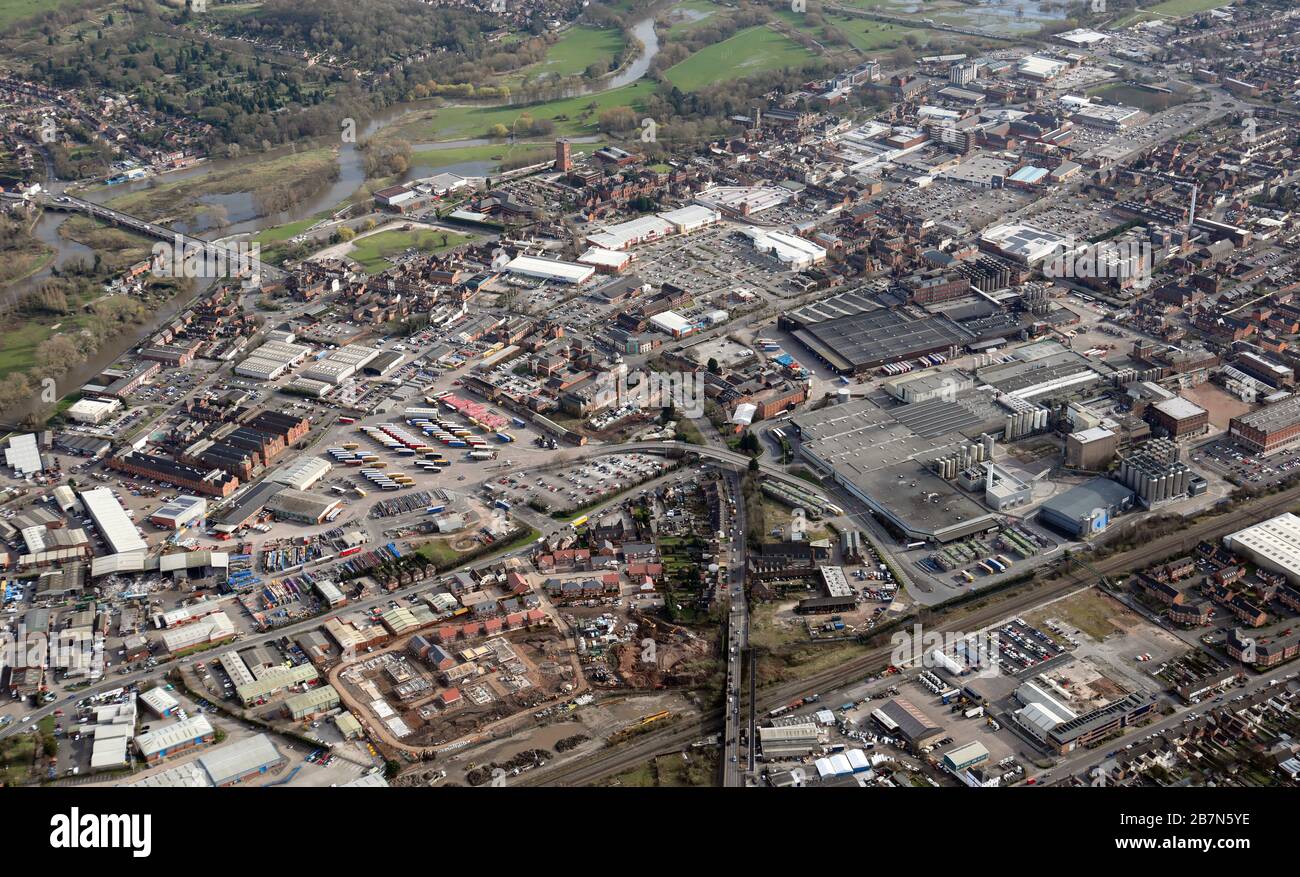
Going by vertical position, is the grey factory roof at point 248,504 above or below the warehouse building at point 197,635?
below

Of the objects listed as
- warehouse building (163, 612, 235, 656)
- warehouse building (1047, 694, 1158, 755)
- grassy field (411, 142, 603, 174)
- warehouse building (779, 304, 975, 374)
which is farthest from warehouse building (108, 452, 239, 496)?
grassy field (411, 142, 603, 174)

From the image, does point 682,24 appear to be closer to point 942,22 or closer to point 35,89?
point 942,22

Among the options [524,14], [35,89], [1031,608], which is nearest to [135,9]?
[35,89]

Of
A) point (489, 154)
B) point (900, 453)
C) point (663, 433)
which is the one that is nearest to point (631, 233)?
point (489, 154)

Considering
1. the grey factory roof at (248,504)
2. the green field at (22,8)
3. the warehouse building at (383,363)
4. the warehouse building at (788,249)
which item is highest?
the green field at (22,8)

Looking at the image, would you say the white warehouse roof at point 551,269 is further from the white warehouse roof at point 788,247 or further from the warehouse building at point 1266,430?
the warehouse building at point 1266,430

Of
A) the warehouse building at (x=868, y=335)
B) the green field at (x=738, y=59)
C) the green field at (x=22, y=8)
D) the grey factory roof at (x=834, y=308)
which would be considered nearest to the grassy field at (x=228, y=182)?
the green field at (x=738, y=59)

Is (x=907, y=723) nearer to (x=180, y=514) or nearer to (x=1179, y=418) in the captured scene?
(x=1179, y=418)

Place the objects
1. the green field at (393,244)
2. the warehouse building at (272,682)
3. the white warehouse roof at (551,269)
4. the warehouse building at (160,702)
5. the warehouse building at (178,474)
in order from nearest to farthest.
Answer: the warehouse building at (160,702)
the warehouse building at (272,682)
the warehouse building at (178,474)
the white warehouse roof at (551,269)
the green field at (393,244)
